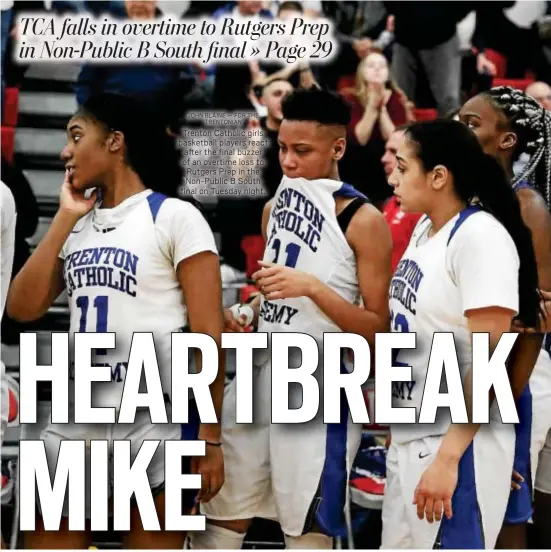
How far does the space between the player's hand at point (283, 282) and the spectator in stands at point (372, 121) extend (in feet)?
0.87

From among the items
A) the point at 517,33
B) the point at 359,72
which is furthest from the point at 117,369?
the point at 517,33

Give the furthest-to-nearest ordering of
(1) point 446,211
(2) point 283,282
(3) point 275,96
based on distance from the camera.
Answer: (3) point 275,96
(2) point 283,282
(1) point 446,211

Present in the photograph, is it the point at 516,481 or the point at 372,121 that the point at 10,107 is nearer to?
the point at 372,121

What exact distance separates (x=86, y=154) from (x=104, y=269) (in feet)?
0.90

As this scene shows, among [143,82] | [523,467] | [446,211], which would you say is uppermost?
[143,82]

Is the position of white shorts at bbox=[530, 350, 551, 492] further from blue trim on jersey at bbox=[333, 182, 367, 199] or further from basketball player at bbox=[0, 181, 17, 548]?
basketball player at bbox=[0, 181, 17, 548]

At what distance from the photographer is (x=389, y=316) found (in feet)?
7.23

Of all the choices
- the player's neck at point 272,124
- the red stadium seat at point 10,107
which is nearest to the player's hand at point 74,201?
the red stadium seat at point 10,107

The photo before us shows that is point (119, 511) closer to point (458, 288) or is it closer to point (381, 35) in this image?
point (458, 288)

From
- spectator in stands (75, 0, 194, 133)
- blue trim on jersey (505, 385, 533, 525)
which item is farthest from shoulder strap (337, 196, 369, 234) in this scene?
blue trim on jersey (505, 385, 533, 525)

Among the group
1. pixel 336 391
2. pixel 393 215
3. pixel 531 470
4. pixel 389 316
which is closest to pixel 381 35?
pixel 393 215

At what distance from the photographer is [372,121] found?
7.75 ft

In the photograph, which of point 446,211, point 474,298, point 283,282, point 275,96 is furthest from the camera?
point 275,96

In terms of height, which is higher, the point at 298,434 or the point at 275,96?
the point at 275,96
